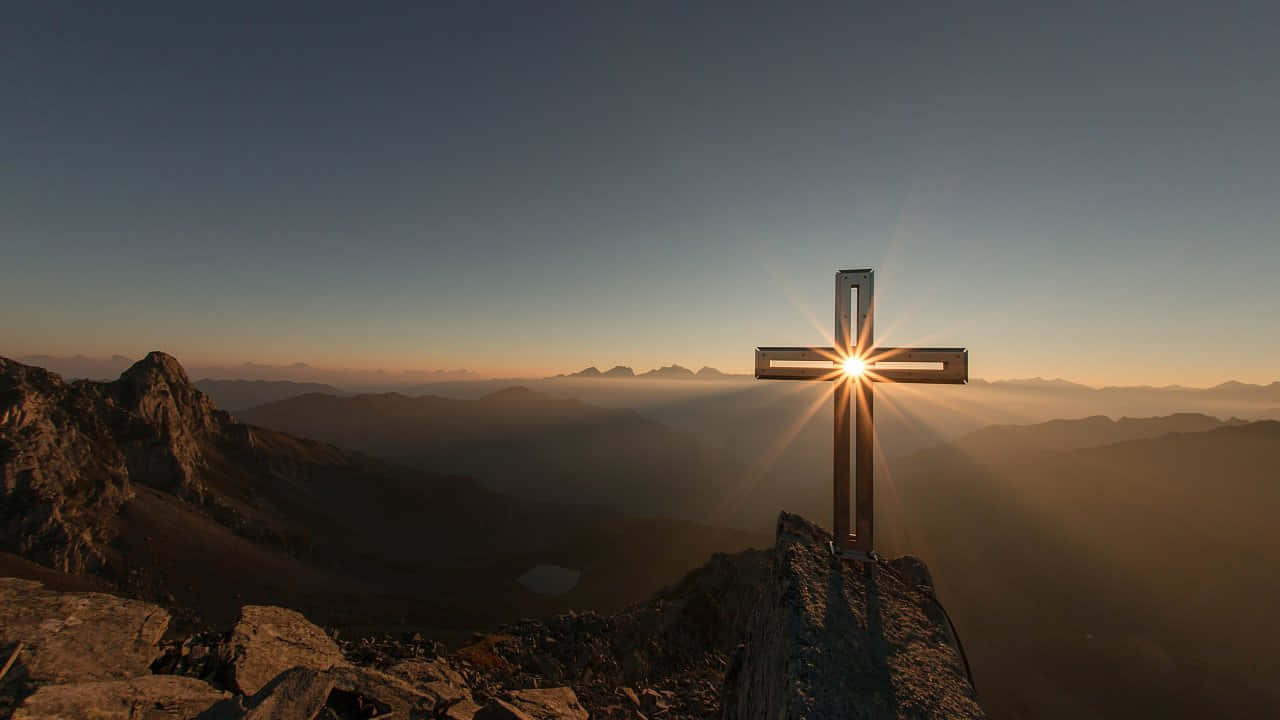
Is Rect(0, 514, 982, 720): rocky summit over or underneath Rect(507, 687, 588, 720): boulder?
over

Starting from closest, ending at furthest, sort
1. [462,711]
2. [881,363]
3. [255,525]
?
1. [881,363]
2. [462,711]
3. [255,525]

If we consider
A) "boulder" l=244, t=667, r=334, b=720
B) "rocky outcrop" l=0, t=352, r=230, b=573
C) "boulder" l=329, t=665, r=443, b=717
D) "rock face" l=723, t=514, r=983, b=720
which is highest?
"rock face" l=723, t=514, r=983, b=720

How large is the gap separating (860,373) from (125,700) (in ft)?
33.1

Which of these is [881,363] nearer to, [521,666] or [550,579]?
[521,666]

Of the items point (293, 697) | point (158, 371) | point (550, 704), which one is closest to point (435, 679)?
point (550, 704)

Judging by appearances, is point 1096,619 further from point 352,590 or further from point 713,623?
point 352,590

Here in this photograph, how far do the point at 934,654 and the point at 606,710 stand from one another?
7238 mm

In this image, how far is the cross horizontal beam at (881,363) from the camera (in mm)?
4676

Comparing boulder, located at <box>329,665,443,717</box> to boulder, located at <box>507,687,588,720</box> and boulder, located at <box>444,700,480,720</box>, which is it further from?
boulder, located at <box>507,687,588,720</box>

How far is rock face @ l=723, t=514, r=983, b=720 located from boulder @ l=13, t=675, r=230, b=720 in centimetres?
719

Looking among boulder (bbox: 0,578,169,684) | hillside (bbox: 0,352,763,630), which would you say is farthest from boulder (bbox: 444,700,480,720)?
hillside (bbox: 0,352,763,630)

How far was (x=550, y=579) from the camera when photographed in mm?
67688

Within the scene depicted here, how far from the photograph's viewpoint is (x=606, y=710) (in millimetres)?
8367

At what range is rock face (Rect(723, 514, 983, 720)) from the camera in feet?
9.71
